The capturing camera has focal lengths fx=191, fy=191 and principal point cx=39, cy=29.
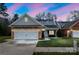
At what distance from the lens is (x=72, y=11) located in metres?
2.33

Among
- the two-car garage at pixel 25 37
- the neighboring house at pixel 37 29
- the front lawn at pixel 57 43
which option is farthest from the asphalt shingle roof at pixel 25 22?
the front lawn at pixel 57 43

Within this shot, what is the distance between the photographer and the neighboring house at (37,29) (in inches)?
92.4

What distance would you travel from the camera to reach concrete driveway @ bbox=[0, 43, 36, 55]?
2336 millimetres

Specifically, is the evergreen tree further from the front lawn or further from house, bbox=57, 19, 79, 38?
house, bbox=57, 19, 79, 38

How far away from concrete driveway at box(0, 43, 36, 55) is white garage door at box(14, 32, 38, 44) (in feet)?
0.18

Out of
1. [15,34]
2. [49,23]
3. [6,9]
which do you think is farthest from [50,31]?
[6,9]

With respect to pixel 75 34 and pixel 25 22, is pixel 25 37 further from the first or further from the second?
pixel 75 34

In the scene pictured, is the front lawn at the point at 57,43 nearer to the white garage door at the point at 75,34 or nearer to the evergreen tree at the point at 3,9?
the white garage door at the point at 75,34

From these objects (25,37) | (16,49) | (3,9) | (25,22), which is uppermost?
(3,9)

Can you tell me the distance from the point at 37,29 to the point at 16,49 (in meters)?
0.36

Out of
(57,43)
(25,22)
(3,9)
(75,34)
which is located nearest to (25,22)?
(25,22)

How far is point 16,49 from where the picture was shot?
235cm

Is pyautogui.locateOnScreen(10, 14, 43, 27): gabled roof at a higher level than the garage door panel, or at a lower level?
higher

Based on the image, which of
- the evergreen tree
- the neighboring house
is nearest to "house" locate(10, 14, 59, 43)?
the neighboring house
